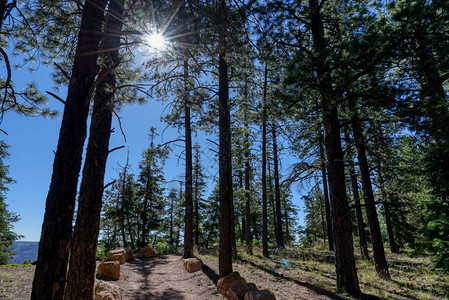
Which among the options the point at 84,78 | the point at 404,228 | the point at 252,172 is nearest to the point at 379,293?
the point at 84,78

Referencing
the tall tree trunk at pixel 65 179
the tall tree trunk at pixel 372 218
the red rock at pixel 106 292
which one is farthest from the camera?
the tall tree trunk at pixel 372 218

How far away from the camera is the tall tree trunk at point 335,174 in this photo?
16.2 ft

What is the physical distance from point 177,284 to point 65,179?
17.3 ft

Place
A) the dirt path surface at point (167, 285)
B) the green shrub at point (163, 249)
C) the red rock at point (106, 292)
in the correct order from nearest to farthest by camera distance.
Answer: the red rock at point (106, 292), the dirt path surface at point (167, 285), the green shrub at point (163, 249)

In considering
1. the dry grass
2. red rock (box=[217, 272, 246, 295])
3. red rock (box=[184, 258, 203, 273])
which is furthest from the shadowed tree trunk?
the dry grass

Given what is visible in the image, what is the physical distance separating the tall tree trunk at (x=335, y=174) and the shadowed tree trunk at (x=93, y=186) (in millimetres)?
4188

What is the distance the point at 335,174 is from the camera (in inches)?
225

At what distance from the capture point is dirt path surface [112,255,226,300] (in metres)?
5.34

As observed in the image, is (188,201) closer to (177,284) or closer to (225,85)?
(177,284)

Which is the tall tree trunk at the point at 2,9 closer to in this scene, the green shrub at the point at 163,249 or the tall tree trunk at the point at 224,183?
the tall tree trunk at the point at 224,183

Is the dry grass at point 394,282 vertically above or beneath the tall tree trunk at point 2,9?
beneath

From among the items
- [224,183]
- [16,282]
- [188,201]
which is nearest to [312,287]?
[224,183]

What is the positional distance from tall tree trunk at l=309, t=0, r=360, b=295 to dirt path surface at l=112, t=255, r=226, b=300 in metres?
3.04


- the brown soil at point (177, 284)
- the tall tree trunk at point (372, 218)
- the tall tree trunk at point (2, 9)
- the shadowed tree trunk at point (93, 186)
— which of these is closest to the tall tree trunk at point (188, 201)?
the brown soil at point (177, 284)
